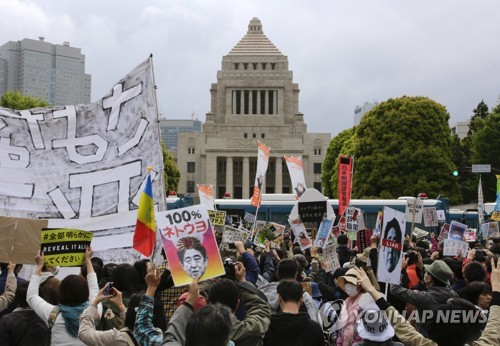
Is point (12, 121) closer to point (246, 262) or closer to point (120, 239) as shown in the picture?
point (120, 239)

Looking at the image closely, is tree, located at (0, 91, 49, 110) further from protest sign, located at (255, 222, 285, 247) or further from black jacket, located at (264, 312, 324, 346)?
black jacket, located at (264, 312, 324, 346)

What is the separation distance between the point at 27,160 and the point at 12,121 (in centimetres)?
66

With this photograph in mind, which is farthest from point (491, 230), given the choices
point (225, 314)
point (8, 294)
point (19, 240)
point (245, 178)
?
point (245, 178)

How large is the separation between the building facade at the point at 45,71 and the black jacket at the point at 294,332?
12115 cm

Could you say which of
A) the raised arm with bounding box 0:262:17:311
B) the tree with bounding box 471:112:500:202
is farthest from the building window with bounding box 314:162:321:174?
the raised arm with bounding box 0:262:17:311

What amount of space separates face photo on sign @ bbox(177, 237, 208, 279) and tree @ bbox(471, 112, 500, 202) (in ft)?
145

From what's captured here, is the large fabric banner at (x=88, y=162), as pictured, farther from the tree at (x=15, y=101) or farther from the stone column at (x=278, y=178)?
the stone column at (x=278, y=178)

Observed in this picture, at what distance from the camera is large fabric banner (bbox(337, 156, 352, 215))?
18870 millimetres

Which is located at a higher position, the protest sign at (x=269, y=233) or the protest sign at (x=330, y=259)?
the protest sign at (x=330, y=259)

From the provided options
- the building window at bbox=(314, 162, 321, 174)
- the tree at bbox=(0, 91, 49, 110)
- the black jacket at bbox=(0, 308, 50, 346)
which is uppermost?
the tree at bbox=(0, 91, 49, 110)

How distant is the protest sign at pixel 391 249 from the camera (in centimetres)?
636

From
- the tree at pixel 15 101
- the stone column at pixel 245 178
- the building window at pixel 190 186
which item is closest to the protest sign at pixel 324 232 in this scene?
the tree at pixel 15 101

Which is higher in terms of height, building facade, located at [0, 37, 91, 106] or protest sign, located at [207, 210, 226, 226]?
building facade, located at [0, 37, 91, 106]

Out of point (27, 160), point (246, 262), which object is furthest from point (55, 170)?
point (246, 262)
